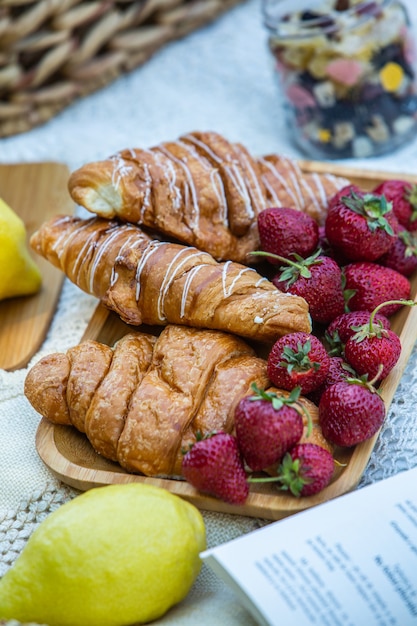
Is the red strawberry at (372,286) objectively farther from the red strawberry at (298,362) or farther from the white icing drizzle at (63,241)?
the white icing drizzle at (63,241)

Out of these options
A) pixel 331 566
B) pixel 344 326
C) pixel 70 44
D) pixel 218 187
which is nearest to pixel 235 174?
pixel 218 187

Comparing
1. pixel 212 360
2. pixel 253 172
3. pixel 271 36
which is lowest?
pixel 212 360

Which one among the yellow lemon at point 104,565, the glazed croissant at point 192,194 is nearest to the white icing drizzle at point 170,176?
the glazed croissant at point 192,194

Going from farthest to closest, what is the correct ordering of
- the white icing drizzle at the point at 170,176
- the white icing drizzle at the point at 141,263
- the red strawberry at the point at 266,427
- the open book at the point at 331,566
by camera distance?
the white icing drizzle at the point at 170,176, the white icing drizzle at the point at 141,263, the red strawberry at the point at 266,427, the open book at the point at 331,566

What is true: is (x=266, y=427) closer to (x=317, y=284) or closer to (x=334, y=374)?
(x=334, y=374)

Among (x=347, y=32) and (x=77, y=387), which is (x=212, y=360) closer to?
(x=77, y=387)

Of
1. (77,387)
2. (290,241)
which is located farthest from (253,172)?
(77,387)

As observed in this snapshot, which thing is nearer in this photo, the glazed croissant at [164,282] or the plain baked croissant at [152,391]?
the plain baked croissant at [152,391]
